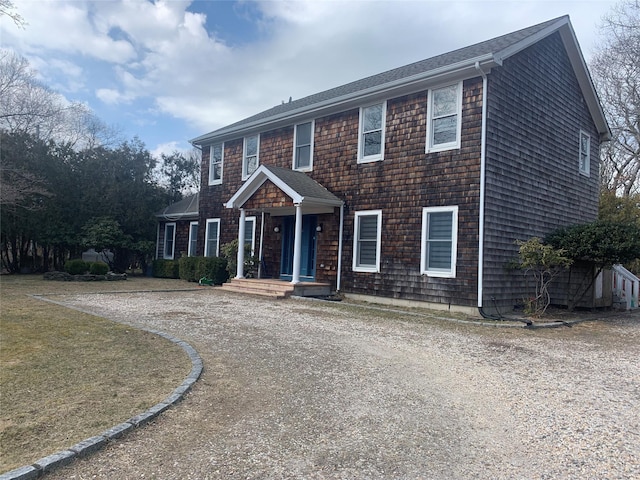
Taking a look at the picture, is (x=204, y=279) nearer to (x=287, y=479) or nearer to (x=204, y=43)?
(x=204, y=43)

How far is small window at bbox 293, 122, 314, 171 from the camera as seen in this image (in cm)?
1397

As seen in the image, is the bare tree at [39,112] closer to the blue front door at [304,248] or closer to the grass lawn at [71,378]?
the blue front door at [304,248]

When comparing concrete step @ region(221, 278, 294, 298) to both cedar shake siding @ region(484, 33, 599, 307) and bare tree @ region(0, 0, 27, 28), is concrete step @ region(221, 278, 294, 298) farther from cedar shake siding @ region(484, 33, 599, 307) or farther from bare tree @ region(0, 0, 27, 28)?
bare tree @ region(0, 0, 27, 28)

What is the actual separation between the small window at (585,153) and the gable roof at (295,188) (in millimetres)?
7700

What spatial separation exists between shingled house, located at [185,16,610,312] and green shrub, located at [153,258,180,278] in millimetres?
5087

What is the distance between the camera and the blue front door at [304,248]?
14.0 metres

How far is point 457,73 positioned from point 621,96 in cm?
1733

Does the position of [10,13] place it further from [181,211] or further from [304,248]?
[181,211]

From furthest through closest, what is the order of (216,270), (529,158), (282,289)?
(216,270), (282,289), (529,158)

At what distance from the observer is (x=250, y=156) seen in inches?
631

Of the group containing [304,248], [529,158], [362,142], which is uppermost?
[362,142]

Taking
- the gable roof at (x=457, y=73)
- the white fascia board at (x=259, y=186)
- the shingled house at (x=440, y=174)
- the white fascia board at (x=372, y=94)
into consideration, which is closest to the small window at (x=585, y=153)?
the shingled house at (x=440, y=174)

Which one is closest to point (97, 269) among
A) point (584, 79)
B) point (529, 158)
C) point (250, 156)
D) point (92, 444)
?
point (250, 156)

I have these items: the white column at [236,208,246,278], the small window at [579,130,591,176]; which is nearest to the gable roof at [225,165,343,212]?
the white column at [236,208,246,278]
